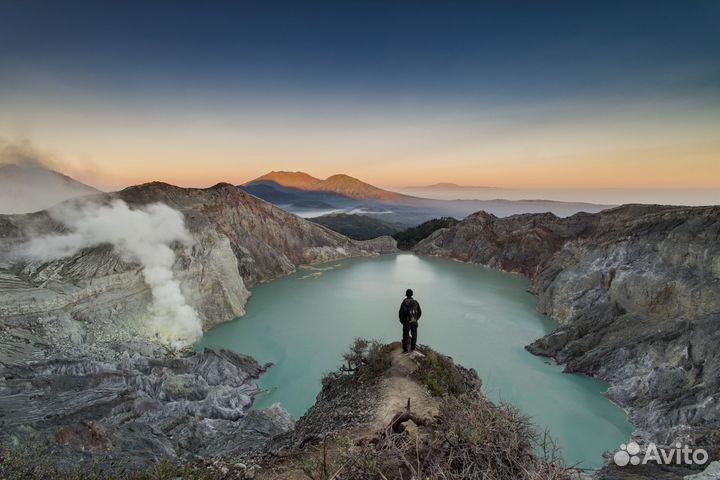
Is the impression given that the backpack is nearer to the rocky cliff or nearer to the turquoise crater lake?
the turquoise crater lake

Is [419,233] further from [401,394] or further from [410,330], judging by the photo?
[401,394]

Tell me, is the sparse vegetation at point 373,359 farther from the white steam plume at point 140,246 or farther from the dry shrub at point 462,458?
the white steam plume at point 140,246

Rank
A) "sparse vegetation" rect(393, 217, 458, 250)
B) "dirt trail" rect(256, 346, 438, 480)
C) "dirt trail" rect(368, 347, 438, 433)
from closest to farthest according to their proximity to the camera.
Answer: "dirt trail" rect(256, 346, 438, 480) < "dirt trail" rect(368, 347, 438, 433) < "sparse vegetation" rect(393, 217, 458, 250)

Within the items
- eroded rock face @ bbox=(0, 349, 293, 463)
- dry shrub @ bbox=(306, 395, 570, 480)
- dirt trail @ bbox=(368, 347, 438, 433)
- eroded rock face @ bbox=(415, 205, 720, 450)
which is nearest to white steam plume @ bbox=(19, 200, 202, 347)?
eroded rock face @ bbox=(0, 349, 293, 463)

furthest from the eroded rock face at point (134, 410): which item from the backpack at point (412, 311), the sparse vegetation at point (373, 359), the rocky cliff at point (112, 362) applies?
the backpack at point (412, 311)

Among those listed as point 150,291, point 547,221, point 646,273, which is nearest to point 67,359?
point 150,291

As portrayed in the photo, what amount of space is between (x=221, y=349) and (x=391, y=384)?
12011mm

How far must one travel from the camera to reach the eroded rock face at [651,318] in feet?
40.0

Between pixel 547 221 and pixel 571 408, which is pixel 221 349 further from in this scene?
pixel 547 221

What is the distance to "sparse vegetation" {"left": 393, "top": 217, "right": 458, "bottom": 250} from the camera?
63062 millimetres

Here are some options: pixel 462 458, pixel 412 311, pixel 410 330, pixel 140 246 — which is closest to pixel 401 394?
pixel 410 330

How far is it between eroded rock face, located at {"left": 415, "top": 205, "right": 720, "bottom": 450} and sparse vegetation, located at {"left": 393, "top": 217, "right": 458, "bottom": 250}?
105 ft

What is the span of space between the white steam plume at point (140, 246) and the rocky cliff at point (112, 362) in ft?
1.85

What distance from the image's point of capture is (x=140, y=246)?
70.4 ft
